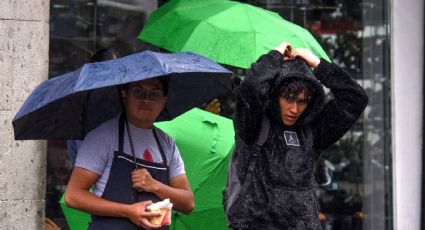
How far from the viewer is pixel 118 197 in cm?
516

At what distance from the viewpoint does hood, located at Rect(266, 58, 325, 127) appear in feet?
17.9

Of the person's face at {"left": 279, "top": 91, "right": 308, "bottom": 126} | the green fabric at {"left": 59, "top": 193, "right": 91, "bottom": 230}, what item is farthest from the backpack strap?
the green fabric at {"left": 59, "top": 193, "right": 91, "bottom": 230}

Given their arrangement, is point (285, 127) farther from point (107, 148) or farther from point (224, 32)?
point (224, 32)

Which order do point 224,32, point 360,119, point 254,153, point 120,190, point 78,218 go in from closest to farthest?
point 120,190 → point 254,153 → point 78,218 → point 224,32 → point 360,119

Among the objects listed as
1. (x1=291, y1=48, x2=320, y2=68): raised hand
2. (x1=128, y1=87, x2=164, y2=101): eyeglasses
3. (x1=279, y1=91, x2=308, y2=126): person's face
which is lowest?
(x1=279, y1=91, x2=308, y2=126): person's face

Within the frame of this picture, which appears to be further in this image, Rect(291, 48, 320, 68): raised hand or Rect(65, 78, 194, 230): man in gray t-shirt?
Rect(291, 48, 320, 68): raised hand

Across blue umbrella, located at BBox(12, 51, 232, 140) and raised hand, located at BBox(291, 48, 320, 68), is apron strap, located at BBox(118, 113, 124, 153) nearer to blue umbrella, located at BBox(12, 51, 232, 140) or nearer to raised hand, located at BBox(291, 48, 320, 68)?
blue umbrella, located at BBox(12, 51, 232, 140)

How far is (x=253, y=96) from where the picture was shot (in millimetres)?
5363

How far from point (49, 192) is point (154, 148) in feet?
11.4

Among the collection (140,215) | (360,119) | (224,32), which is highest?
(224,32)

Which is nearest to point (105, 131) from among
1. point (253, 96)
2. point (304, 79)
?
point (253, 96)

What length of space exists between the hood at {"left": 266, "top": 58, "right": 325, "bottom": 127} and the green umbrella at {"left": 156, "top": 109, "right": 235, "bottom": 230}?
97cm

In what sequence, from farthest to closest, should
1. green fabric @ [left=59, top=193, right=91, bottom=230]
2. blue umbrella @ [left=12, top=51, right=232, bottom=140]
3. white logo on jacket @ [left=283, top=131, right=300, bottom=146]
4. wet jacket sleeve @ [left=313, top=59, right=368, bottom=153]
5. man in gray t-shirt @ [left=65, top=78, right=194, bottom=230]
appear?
green fabric @ [left=59, top=193, right=91, bottom=230] → wet jacket sleeve @ [left=313, top=59, right=368, bottom=153] → white logo on jacket @ [left=283, top=131, right=300, bottom=146] → man in gray t-shirt @ [left=65, top=78, right=194, bottom=230] → blue umbrella @ [left=12, top=51, right=232, bottom=140]

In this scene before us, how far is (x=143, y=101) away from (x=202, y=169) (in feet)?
3.92
